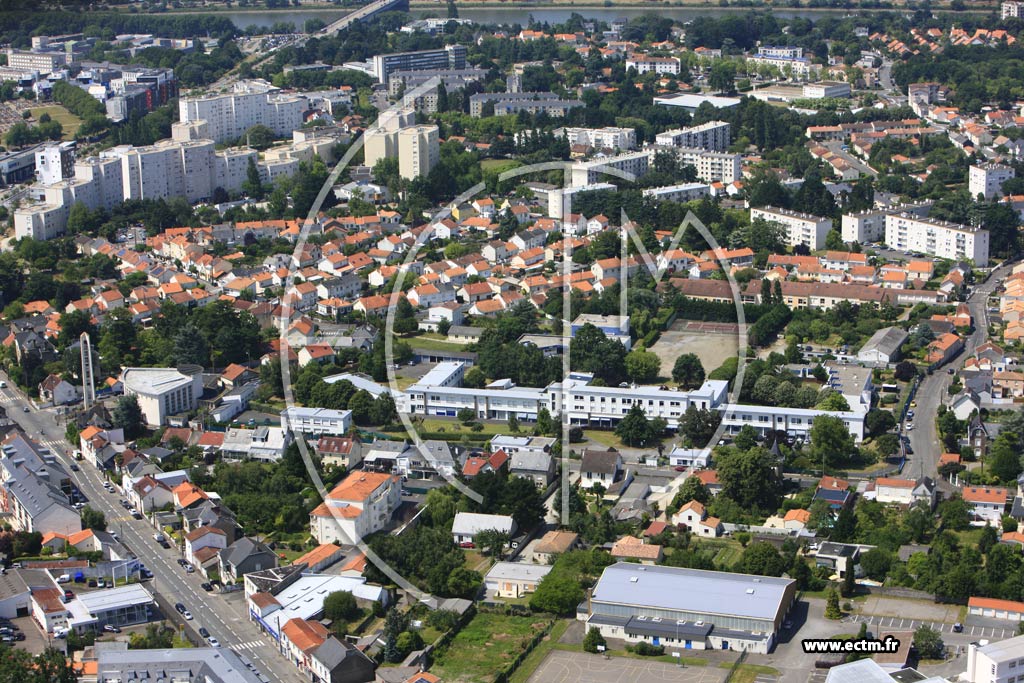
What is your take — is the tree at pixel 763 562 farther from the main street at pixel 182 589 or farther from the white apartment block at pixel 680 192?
the white apartment block at pixel 680 192

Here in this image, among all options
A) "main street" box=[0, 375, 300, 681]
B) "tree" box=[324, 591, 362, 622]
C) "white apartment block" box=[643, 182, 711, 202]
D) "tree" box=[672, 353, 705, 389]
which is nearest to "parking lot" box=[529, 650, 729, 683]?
"tree" box=[324, 591, 362, 622]

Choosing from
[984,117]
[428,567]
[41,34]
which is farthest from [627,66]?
[428,567]

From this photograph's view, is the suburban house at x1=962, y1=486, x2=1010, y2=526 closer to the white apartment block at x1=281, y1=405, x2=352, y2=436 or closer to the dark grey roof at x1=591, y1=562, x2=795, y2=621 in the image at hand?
the dark grey roof at x1=591, y1=562, x2=795, y2=621

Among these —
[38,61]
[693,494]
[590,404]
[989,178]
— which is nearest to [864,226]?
[989,178]

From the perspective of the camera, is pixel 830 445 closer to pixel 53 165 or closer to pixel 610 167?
pixel 610 167

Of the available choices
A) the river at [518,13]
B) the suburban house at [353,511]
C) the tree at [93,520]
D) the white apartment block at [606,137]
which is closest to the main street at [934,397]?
the suburban house at [353,511]
